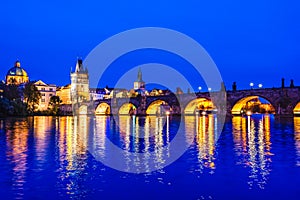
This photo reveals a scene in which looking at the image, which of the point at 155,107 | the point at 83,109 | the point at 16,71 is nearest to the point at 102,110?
the point at 83,109

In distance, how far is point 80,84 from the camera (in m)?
185

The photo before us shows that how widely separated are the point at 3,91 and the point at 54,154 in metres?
72.4

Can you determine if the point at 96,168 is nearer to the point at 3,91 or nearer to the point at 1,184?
the point at 1,184

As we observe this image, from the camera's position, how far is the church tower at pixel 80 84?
591ft

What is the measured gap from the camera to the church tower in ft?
591

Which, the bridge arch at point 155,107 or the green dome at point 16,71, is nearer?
the bridge arch at point 155,107

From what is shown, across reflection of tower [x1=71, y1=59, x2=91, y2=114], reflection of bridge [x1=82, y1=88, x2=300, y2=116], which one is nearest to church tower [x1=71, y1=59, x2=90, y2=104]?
reflection of tower [x1=71, y1=59, x2=91, y2=114]

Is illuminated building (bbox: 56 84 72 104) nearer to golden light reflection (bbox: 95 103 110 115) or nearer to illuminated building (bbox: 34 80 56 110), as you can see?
illuminated building (bbox: 34 80 56 110)

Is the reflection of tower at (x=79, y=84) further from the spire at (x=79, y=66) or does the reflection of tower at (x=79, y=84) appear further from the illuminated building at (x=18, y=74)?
the illuminated building at (x=18, y=74)

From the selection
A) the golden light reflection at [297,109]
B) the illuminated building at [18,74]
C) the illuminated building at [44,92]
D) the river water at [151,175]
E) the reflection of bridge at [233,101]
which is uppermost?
the illuminated building at [18,74]

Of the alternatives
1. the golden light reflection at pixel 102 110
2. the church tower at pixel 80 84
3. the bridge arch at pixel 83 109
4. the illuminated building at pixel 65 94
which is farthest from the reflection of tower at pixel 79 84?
the golden light reflection at pixel 102 110

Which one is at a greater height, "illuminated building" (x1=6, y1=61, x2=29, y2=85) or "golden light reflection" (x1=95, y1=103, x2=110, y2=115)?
"illuminated building" (x1=6, y1=61, x2=29, y2=85)

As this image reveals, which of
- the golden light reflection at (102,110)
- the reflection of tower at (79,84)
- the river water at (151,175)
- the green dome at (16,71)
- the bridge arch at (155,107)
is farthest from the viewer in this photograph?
the reflection of tower at (79,84)

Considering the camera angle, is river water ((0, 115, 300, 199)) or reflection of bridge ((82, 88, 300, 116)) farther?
reflection of bridge ((82, 88, 300, 116))
